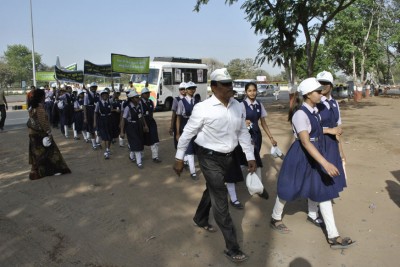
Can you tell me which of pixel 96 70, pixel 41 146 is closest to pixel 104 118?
pixel 41 146

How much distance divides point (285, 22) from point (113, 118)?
375 inches

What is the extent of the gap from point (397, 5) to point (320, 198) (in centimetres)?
3663

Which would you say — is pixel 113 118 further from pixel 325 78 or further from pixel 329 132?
pixel 329 132

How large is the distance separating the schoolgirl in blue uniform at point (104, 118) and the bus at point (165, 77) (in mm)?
11021

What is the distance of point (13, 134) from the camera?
12.3m

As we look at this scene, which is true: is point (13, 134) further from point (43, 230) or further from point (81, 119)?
point (43, 230)

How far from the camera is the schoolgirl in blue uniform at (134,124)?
7215 millimetres

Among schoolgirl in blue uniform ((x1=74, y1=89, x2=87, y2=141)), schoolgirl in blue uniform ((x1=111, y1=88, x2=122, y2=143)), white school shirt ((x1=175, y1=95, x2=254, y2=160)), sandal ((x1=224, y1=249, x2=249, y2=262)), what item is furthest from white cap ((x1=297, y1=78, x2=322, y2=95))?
schoolgirl in blue uniform ((x1=74, y1=89, x2=87, y2=141))

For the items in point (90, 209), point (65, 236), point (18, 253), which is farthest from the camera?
point (90, 209)

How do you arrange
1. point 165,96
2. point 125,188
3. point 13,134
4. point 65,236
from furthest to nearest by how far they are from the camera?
point 165,96
point 13,134
point 125,188
point 65,236

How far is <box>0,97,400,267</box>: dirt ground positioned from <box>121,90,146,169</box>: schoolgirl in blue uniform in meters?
0.43

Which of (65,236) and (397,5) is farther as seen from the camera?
(397,5)

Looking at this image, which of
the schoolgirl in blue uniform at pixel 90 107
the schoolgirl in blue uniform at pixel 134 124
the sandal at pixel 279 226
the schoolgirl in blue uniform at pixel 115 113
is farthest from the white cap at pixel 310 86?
the schoolgirl in blue uniform at pixel 90 107

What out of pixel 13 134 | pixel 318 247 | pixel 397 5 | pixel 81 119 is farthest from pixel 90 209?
pixel 397 5
